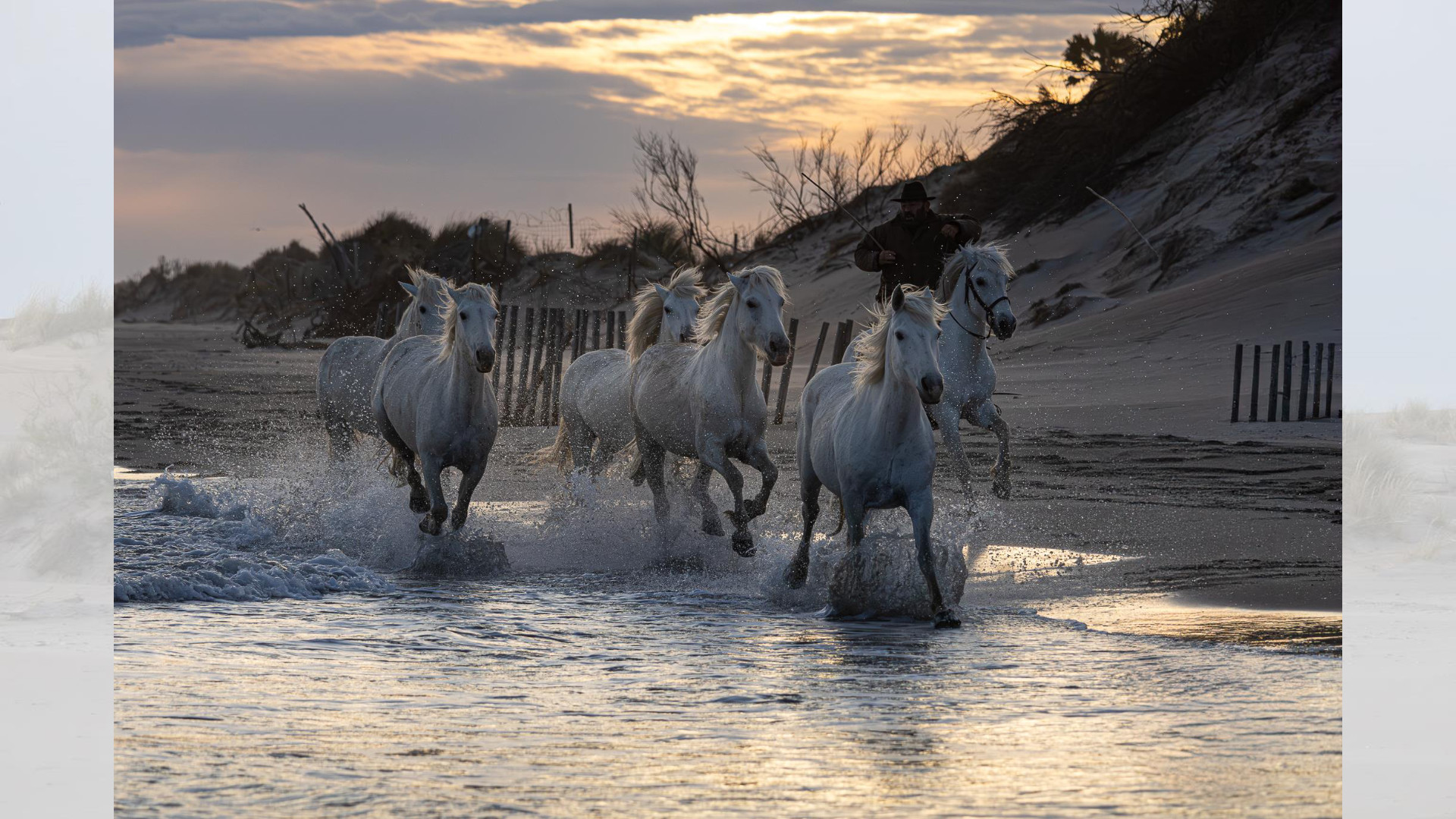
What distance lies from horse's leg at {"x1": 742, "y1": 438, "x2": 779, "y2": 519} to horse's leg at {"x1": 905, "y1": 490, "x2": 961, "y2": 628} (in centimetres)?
159

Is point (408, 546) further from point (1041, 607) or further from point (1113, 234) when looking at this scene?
point (1113, 234)

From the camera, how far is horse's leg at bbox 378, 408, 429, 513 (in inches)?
392

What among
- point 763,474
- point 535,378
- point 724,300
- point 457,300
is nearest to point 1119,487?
point 763,474

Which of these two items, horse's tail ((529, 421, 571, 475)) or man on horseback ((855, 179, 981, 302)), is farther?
horse's tail ((529, 421, 571, 475))

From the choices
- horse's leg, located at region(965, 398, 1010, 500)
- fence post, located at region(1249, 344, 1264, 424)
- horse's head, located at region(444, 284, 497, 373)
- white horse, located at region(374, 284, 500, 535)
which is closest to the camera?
horse's head, located at region(444, 284, 497, 373)

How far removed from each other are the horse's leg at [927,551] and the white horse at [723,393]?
1182 millimetres

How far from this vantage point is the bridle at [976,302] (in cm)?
1080

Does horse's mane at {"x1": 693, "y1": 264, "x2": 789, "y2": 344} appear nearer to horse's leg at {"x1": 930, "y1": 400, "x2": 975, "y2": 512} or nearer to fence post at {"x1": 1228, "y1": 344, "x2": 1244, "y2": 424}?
horse's leg at {"x1": 930, "y1": 400, "x2": 975, "y2": 512}

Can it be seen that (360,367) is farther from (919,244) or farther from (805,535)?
(805,535)

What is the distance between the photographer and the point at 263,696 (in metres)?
6.26
